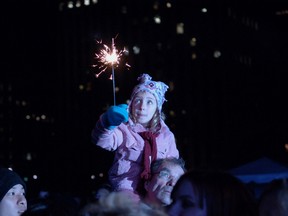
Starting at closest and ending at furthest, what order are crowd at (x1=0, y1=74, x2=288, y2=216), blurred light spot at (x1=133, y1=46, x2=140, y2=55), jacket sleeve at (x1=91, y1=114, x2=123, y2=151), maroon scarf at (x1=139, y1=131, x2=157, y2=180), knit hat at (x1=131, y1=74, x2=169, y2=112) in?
crowd at (x1=0, y1=74, x2=288, y2=216), jacket sleeve at (x1=91, y1=114, x2=123, y2=151), maroon scarf at (x1=139, y1=131, x2=157, y2=180), knit hat at (x1=131, y1=74, x2=169, y2=112), blurred light spot at (x1=133, y1=46, x2=140, y2=55)

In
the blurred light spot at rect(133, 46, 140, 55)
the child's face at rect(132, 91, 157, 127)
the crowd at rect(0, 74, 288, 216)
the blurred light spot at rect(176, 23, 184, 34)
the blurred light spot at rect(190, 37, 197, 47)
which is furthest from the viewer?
the blurred light spot at rect(176, 23, 184, 34)

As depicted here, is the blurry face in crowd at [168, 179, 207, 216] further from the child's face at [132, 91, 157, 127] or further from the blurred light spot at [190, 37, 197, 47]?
the blurred light spot at [190, 37, 197, 47]

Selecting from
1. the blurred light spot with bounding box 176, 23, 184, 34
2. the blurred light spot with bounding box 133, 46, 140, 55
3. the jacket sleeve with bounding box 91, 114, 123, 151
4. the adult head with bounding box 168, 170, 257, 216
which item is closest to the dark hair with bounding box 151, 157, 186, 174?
the jacket sleeve with bounding box 91, 114, 123, 151

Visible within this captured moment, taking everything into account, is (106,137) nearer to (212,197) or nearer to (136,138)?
(136,138)

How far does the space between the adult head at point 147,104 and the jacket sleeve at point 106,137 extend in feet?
1.08

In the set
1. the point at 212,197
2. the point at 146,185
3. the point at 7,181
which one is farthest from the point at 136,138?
the point at 212,197

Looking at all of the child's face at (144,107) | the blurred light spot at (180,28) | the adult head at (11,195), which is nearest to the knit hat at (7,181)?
the adult head at (11,195)

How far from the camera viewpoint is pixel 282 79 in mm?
60188

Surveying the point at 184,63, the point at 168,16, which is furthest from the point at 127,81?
the point at 168,16

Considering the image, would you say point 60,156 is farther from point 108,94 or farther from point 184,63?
point 184,63

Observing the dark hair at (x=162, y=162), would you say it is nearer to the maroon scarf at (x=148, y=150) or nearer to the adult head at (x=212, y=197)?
the maroon scarf at (x=148, y=150)

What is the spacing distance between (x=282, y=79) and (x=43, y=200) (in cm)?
5703

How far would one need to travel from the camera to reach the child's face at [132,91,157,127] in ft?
21.3

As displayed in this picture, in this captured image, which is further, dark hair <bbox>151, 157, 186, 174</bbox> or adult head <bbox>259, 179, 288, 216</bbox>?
dark hair <bbox>151, 157, 186, 174</bbox>
